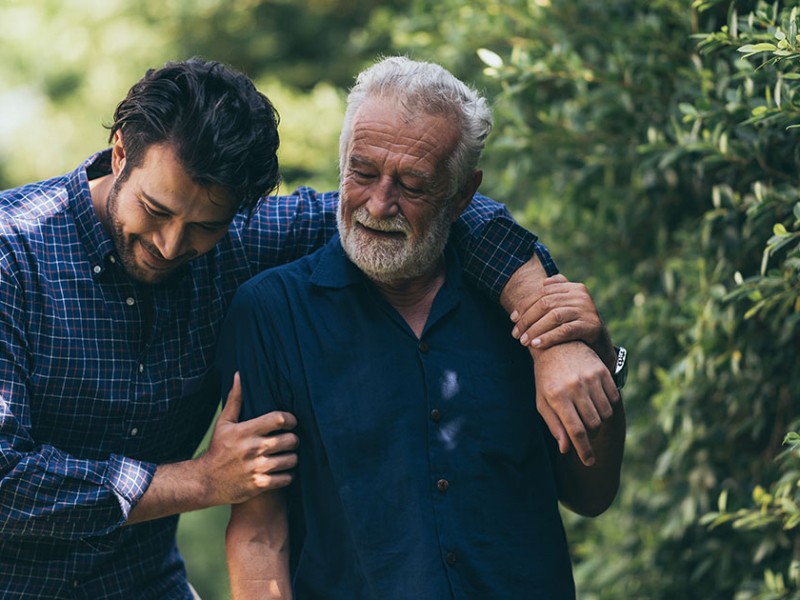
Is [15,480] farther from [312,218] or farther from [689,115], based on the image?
[689,115]

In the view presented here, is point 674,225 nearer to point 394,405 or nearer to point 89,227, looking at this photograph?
point 394,405

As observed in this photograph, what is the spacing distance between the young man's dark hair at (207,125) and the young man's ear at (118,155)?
2cm

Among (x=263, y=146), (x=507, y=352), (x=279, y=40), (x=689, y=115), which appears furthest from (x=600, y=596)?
(x=279, y=40)

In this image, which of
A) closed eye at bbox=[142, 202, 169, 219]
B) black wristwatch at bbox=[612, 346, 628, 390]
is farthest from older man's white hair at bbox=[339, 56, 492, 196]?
black wristwatch at bbox=[612, 346, 628, 390]

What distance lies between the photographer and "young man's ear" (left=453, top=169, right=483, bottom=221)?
2571 mm

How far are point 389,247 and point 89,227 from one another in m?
0.66

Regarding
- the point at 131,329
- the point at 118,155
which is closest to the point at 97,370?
the point at 131,329

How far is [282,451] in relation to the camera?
7.83ft

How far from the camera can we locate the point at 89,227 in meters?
2.48

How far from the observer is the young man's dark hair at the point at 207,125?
7.75 ft

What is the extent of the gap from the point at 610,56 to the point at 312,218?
3.50 ft

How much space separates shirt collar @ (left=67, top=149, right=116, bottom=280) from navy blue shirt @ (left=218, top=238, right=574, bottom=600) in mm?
301

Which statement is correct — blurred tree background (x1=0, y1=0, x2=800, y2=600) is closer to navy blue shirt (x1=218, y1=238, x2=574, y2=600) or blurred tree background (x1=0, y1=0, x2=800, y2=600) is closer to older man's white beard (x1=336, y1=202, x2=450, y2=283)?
navy blue shirt (x1=218, y1=238, x2=574, y2=600)

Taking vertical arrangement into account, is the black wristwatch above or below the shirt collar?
below
